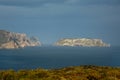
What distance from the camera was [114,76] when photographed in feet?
115

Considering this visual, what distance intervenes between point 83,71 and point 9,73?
8.50 m

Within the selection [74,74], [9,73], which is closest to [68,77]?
[74,74]

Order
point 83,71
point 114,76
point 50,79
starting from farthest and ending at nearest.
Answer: point 83,71
point 114,76
point 50,79

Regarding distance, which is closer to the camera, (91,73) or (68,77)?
(68,77)

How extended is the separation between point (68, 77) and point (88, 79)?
2076 millimetres

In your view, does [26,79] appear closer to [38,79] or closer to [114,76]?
[38,79]

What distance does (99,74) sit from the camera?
3550 centimetres

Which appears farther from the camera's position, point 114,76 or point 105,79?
point 114,76

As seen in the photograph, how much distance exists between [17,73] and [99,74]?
29.4 feet

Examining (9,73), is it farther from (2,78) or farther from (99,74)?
(99,74)

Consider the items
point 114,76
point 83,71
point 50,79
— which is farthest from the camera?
point 83,71

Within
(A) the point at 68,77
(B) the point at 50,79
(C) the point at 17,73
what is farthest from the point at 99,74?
(C) the point at 17,73

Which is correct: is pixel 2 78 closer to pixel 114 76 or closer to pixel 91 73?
pixel 91 73

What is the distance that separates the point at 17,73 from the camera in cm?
3534
